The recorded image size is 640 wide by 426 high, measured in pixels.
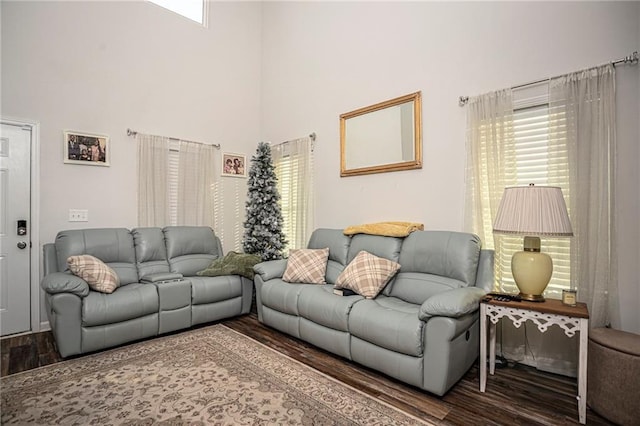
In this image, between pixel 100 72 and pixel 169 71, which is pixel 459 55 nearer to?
pixel 169 71

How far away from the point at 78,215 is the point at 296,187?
2.70 meters

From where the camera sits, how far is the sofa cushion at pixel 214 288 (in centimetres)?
366

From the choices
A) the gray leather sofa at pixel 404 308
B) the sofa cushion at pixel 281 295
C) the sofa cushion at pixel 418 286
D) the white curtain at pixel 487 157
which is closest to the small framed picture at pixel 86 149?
the gray leather sofa at pixel 404 308

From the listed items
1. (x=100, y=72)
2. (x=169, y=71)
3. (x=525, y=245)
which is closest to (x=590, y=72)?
(x=525, y=245)

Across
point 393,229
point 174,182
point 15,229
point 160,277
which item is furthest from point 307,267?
point 15,229

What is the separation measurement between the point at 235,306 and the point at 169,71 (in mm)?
3306

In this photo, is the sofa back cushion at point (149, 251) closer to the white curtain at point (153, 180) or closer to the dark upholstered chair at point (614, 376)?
the white curtain at point (153, 180)

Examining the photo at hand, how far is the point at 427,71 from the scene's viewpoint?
3475 mm

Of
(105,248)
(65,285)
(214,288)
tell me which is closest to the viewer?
(65,285)

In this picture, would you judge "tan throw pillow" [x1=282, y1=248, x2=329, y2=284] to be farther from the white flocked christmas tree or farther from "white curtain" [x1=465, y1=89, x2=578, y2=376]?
"white curtain" [x1=465, y1=89, x2=578, y2=376]

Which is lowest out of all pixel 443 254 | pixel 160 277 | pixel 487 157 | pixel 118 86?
pixel 160 277

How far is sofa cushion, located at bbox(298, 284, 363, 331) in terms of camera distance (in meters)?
2.77

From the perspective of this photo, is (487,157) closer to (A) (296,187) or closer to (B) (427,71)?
(B) (427,71)

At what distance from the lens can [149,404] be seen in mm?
2164
